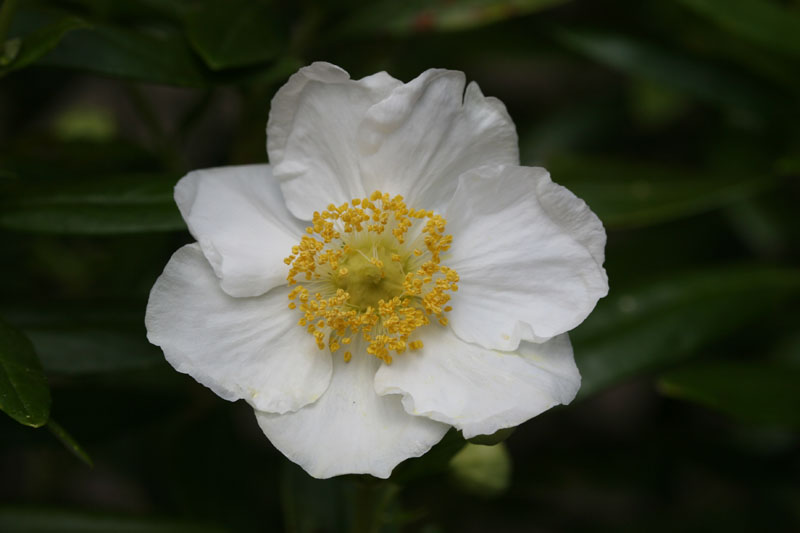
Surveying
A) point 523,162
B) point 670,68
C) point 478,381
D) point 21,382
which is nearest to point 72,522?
point 21,382

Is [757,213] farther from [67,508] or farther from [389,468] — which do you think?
[67,508]

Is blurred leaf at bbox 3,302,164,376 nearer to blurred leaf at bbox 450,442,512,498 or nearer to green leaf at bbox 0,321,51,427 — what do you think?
green leaf at bbox 0,321,51,427

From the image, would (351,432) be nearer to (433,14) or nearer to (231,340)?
(231,340)

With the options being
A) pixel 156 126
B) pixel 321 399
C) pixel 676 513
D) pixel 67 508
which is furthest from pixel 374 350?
pixel 676 513

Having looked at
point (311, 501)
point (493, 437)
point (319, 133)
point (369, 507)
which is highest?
point (319, 133)

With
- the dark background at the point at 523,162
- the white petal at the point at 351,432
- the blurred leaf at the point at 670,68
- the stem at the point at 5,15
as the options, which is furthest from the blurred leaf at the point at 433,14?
the white petal at the point at 351,432

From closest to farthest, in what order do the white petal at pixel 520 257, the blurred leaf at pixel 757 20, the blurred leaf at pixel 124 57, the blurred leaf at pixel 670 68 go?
the white petal at pixel 520 257, the blurred leaf at pixel 124 57, the blurred leaf at pixel 757 20, the blurred leaf at pixel 670 68

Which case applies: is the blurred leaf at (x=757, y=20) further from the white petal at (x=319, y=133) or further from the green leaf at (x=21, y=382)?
the green leaf at (x=21, y=382)
